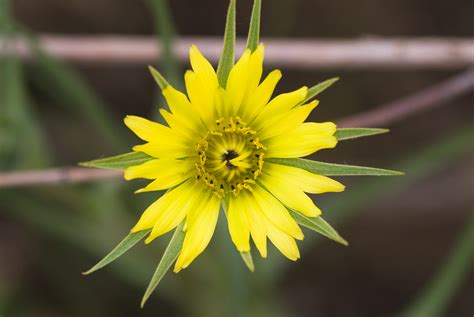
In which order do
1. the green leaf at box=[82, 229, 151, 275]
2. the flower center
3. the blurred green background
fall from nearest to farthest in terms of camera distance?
the green leaf at box=[82, 229, 151, 275], the flower center, the blurred green background

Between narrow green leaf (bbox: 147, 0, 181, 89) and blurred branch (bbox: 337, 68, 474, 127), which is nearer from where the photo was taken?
narrow green leaf (bbox: 147, 0, 181, 89)

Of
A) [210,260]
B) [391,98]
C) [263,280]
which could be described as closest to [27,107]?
[210,260]

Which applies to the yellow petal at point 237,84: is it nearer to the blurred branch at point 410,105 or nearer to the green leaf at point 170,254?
the green leaf at point 170,254

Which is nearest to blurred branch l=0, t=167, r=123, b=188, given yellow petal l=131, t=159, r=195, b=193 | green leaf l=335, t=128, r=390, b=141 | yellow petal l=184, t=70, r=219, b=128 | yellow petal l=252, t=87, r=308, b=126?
yellow petal l=131, t=159, r=195, b=193

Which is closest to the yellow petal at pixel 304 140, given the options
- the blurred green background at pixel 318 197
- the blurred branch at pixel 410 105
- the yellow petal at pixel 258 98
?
the yellow petal at pixel 258 98

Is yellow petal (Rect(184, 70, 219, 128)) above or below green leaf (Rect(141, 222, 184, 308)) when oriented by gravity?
above

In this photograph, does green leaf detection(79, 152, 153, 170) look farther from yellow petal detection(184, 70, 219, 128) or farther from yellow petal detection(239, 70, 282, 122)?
yellow petal detection(239, 70, 282, 122)

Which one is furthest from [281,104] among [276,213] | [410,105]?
[410,105]

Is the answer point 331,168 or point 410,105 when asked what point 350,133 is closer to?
point 331,168
